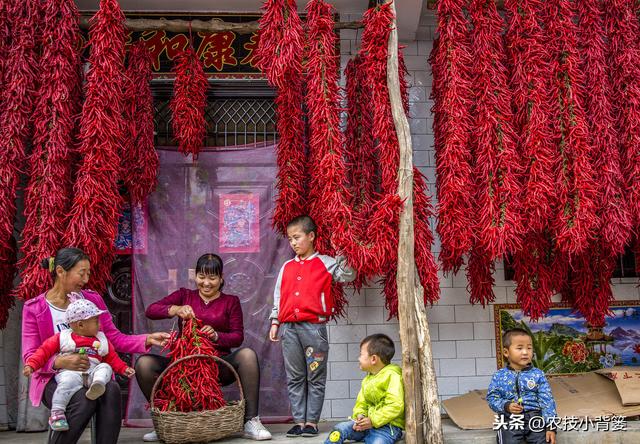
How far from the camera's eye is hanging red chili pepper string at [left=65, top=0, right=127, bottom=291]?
463 cm

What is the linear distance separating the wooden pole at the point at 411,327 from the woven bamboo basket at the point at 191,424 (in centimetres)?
117

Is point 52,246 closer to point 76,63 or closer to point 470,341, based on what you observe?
point 76,63

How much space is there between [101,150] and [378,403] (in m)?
2.57

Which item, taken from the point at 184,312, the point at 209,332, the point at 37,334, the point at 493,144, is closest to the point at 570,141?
the point at 493,144

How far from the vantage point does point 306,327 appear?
471 centimetres

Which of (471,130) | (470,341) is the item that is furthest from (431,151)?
(470,341)

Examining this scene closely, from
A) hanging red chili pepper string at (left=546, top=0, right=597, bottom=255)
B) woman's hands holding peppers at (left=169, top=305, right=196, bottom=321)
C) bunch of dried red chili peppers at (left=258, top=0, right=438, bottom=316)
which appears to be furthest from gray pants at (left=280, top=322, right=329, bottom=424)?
hanging red chili pepper string at (left=546, top=0, right=597, bottom=255)

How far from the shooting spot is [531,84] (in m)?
4.89

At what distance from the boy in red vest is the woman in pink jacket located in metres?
1.02

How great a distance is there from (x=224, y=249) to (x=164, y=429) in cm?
180

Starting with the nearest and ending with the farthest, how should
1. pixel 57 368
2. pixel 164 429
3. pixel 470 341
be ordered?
pixel 57 368, pixel 164 429, pixel 470 341

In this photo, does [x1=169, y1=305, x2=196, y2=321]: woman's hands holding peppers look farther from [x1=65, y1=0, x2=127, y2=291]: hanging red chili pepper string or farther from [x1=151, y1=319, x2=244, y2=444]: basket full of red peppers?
[x1=65, y1=0, x2=127, y2=291]: hanging red chili pepper string

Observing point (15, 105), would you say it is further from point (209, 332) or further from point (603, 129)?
point (603, 129)

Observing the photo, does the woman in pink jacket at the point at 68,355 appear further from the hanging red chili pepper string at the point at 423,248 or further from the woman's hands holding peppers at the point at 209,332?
the hanging red chili pepper string at the point at 423,248
